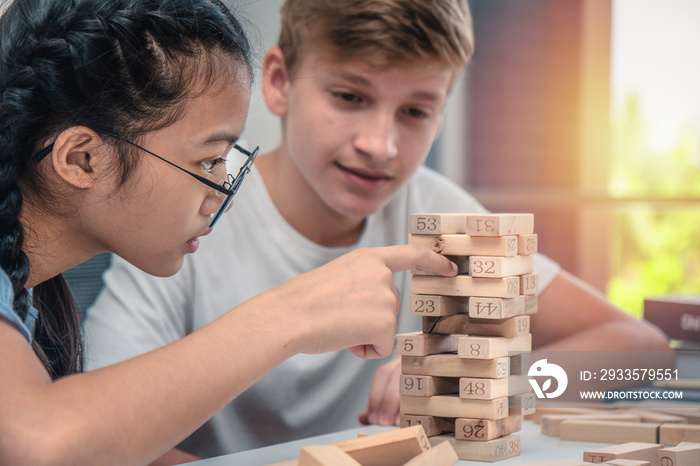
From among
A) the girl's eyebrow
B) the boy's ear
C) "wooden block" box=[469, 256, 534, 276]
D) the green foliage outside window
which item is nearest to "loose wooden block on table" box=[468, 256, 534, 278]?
"wooden block" box=[469, 256, 534, 276]

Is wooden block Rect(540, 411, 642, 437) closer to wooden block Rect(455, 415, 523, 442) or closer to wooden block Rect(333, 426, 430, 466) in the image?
wooden block Rect(455, 415, 523, 442)

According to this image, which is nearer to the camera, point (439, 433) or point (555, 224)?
point (439, 433)

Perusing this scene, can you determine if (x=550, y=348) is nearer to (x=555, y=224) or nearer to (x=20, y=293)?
(x=20, y=293)

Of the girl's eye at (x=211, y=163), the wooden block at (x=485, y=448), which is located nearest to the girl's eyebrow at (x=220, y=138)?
the girl's eye at (x=211, y=163)

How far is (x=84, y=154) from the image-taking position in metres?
0.85

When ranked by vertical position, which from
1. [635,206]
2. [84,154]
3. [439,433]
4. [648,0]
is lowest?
[439,433]

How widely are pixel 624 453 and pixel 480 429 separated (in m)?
0.17

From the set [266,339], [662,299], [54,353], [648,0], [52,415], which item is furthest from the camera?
[648,0]

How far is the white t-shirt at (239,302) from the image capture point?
1.32 meters

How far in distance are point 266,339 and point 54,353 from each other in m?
0.46

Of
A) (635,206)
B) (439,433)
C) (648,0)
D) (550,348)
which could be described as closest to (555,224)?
(635,206)

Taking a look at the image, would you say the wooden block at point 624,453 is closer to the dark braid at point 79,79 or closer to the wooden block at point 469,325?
the wooden block at point 469,325

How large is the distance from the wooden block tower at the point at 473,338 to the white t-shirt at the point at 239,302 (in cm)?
53

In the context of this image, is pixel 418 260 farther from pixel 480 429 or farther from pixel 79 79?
pixel 79 79
